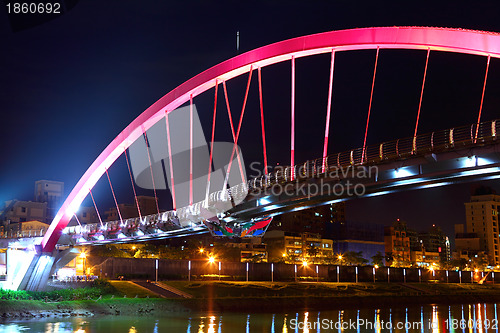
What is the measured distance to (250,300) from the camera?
145 feet

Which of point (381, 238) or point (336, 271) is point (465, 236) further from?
point (336, 271)

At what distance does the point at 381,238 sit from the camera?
125 m

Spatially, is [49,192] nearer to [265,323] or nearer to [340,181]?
[265,323]

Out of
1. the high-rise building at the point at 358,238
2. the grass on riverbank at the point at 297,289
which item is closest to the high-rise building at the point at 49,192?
the high-rise building at the point at 358,238

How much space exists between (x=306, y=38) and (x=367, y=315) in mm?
23543

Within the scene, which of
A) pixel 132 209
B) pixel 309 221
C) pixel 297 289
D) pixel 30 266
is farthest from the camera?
pixel 309 221

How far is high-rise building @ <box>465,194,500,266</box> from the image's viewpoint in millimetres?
165500

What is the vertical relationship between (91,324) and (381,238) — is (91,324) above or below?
below

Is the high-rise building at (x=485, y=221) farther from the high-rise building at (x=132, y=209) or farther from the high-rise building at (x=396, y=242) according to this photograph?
the high-rise building at (x=132, y=209)

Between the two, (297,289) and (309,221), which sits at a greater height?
(309,221)

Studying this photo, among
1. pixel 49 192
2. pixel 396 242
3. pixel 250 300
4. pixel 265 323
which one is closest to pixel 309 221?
pixel 396 242

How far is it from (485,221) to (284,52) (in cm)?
16029

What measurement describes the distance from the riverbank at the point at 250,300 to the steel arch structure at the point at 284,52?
28.1 ft

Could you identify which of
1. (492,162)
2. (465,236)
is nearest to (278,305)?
(492,162)
